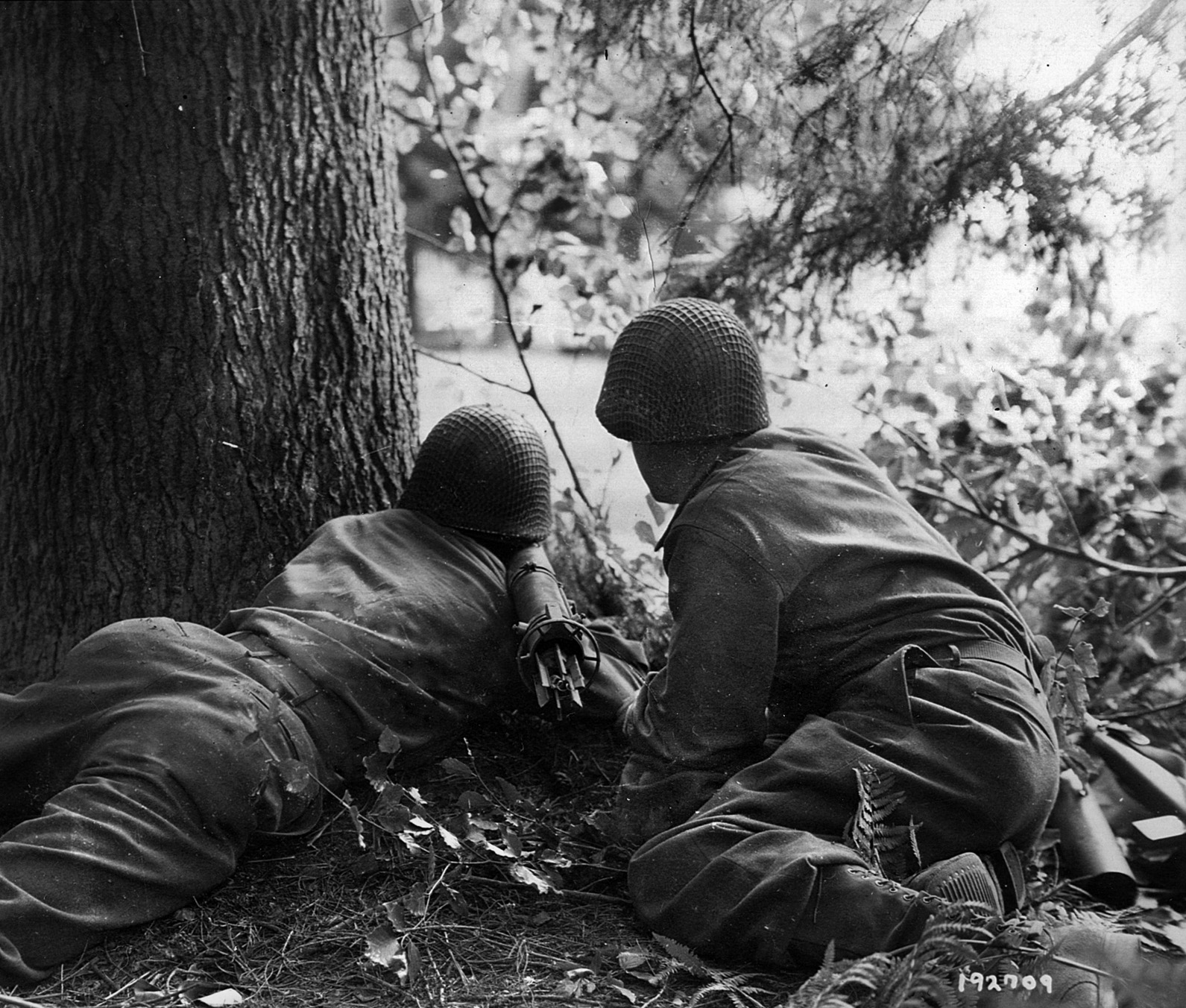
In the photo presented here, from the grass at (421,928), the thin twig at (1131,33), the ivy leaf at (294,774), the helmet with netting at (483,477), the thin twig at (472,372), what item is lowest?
the grass at (421,928)

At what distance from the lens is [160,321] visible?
3777 millimetres

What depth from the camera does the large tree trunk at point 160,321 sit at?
376 centimetres

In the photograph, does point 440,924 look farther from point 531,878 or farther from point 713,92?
point 713,92

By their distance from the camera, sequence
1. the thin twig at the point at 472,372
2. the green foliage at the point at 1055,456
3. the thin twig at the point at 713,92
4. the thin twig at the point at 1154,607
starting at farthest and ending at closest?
the thin twig at the point at 472,372
the green foliage at the point at 1055,456
the thin twig at the point at 1154,607
the thin twig at the point at 713,92

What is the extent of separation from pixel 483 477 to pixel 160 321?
46.3 inches

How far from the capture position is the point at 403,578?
352 centimetres

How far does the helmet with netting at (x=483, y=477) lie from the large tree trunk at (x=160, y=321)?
34 centimetres

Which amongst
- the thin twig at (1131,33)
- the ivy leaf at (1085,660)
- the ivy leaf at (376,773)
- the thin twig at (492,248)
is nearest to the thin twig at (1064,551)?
the ivy leaf at (1085,660)

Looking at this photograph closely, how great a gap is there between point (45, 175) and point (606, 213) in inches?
105

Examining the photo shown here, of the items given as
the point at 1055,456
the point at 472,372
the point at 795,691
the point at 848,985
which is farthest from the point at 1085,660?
the point at 472,372

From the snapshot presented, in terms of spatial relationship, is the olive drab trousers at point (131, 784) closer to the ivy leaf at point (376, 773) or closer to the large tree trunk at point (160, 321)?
the ivy leaf at point (376, 773)

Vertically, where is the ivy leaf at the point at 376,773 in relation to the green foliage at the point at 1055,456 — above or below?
below

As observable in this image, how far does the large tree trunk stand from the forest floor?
1.04 meters

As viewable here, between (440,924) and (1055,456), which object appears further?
(1055,456)
